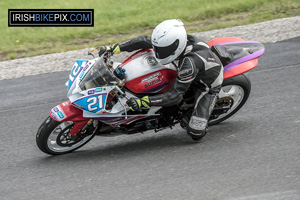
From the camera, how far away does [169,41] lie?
5.18 m

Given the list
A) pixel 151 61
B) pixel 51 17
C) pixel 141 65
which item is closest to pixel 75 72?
pixel 141 65

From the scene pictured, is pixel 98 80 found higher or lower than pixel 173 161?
higher

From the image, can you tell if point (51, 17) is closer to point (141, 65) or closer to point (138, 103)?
point (141, 65)

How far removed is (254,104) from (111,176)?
268 cm

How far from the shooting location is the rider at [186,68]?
17.1ft

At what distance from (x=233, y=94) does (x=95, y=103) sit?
1929mm

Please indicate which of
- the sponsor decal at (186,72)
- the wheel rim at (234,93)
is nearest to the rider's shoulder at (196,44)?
the sponsor decal at (186,72)

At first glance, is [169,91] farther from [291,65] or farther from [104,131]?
[291,65]

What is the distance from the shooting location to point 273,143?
5.72 m

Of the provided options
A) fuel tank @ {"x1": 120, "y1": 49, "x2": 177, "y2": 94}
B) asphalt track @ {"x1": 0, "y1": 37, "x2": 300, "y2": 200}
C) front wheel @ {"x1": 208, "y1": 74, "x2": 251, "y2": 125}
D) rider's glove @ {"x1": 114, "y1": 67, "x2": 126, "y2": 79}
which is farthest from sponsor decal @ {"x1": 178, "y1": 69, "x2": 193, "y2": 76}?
asphalt track @ {"x1": 0, "y1": 37, "x2": 300, "y2": 200}

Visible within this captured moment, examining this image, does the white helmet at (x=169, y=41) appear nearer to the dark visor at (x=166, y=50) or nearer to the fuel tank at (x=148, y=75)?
the dark visor at (x=166, y=50)

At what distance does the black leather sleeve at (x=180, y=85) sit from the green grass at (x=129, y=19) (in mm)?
5091

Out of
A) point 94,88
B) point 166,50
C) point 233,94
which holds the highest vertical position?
Answer: point 166,50

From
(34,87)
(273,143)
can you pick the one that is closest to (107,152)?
(273,143)
